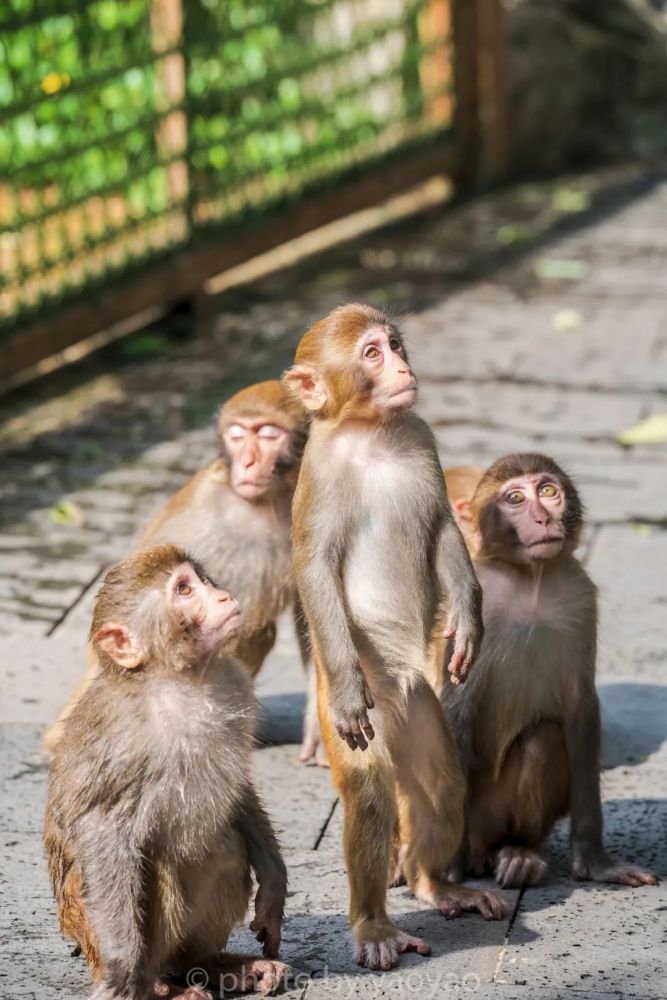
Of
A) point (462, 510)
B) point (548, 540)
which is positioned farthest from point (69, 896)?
point (462, 510)

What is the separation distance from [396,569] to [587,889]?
3.34ft

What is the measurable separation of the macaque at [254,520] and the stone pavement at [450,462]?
38 centimetres

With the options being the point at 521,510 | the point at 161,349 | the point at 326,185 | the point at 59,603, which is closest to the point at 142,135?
the point at 161,349

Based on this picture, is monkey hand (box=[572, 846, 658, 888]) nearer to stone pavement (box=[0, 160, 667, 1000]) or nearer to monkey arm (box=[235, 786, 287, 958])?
stone pavement (box=[0, 160, 667, 1000])

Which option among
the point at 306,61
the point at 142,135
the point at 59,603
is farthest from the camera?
the point at 306,61

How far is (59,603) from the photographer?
6512mm

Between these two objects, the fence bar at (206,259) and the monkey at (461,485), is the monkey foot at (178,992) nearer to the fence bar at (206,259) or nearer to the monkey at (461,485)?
the monkey at (461,485)

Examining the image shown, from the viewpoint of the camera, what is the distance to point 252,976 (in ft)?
13.4

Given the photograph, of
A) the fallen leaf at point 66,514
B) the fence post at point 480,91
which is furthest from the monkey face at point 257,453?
the fence post at point 480,91

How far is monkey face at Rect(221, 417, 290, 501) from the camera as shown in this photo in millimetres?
5441

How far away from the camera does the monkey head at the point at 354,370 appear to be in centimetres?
436

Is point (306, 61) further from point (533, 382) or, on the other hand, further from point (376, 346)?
point (376, 346)

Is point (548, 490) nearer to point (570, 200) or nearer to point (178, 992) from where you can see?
point (178, 992)

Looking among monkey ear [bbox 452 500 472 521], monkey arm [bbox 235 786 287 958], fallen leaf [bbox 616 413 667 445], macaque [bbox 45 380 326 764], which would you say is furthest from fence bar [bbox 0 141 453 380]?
monkey arm [bbox 235 786 287 958]
